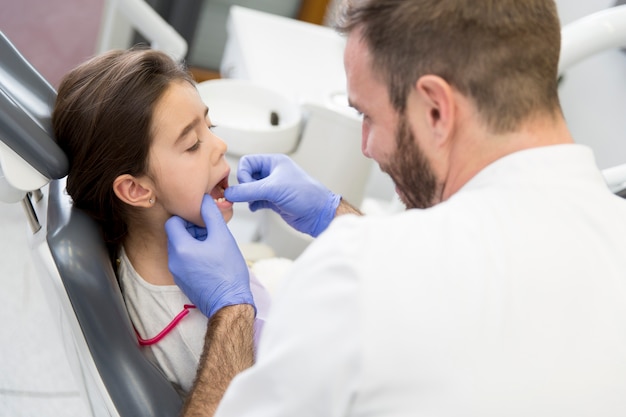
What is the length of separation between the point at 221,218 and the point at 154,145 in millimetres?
203

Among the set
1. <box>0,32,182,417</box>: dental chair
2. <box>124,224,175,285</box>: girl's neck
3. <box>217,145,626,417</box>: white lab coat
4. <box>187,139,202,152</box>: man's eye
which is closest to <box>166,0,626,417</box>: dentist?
<box>217,145,626,417</box>: white lab coat

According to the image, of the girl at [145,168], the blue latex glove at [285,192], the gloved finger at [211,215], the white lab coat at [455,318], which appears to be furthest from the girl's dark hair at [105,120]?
the white lab coat at [455,318]

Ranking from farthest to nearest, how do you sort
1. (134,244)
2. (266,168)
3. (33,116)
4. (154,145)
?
1. (266,168)
2. (134,244)
3. (154,145)
4. (33,116)

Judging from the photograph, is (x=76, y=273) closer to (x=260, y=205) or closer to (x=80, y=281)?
(x=80, y=281)

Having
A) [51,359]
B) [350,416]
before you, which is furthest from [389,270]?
[51,359]

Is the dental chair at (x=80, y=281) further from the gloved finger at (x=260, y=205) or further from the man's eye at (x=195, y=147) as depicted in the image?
the gloved finger at (x=260, y=205)

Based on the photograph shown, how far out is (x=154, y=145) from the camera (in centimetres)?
128

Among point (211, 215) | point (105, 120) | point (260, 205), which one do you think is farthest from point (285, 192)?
point (105, 120)

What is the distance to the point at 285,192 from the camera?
149 centimetres

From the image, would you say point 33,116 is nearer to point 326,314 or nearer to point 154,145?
point 154,145

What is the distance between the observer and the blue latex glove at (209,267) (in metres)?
1.26

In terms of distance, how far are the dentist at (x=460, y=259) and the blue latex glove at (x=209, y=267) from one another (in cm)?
42

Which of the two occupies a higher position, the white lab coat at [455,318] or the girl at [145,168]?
the white lab coat at [455,318]

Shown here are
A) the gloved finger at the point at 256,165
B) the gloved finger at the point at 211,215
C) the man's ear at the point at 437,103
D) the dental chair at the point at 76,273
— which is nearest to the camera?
the man's ear at the point at 437,103
